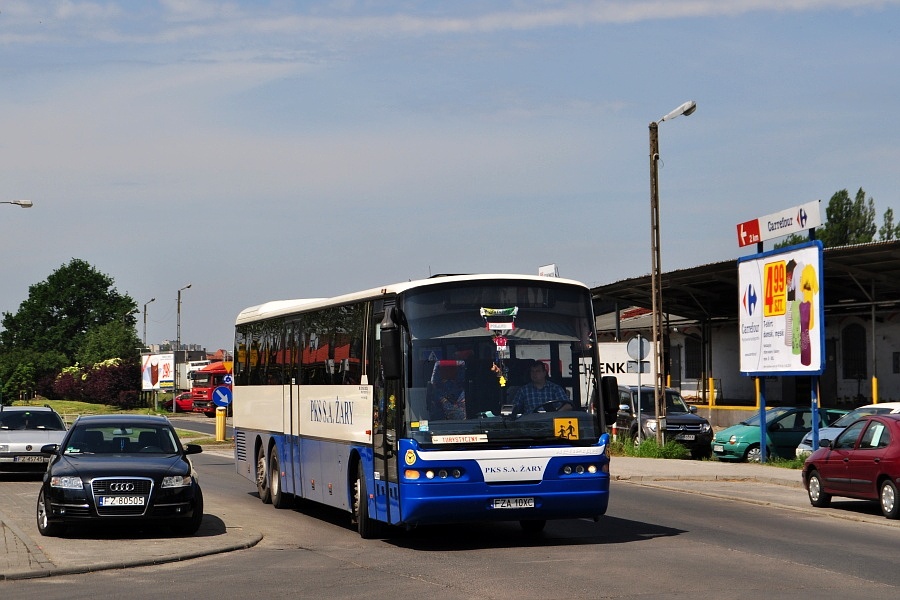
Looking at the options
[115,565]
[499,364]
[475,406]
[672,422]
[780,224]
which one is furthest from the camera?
[672,422]

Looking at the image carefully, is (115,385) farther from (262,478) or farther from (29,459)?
(262,478)

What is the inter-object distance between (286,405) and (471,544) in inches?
201

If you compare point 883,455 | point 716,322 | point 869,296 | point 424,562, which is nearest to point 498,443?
point 424,562

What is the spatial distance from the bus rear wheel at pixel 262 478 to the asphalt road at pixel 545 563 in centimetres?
191

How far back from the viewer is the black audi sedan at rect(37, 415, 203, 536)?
47.9 ft

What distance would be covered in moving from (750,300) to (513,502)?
16.8 meters

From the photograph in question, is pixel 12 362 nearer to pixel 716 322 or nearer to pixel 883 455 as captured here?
pixel 716 322

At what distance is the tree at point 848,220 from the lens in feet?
335

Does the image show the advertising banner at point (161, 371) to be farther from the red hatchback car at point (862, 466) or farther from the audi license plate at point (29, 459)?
the red hatchback car at point (862, 466)

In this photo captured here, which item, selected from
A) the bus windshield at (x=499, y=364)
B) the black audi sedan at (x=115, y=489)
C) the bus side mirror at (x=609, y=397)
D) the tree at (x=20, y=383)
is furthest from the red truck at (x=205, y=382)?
the bus side mirror at (x=609, y=397)

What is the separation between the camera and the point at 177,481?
590 inches

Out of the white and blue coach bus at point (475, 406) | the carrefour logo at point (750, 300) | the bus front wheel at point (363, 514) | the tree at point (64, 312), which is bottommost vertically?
the bus front wheel at point (363, 514)

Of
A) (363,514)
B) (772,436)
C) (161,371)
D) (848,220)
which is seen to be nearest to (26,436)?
(363,514)

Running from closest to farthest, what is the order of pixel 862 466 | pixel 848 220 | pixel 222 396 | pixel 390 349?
pixel 390 349
pixel 862 466
pixel 222 396
pixel 848 220
